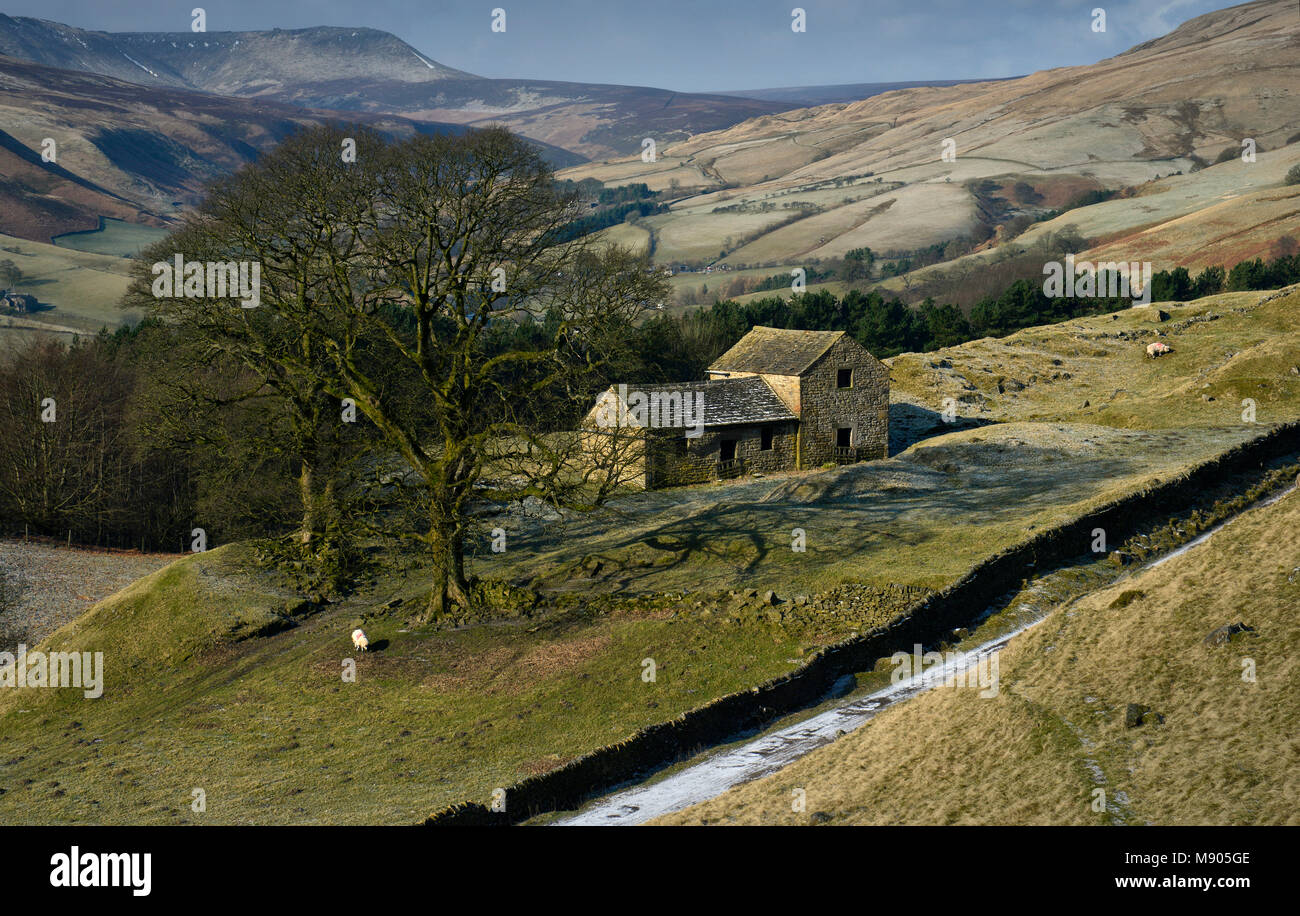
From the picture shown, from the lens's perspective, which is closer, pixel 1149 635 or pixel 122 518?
pixel 1149 635

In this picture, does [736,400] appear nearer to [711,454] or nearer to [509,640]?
[711,454]

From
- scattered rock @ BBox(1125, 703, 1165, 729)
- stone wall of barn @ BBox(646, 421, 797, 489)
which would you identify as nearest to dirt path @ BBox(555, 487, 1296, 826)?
scattered rock @ BBox(1125, 703, 1165, 729)

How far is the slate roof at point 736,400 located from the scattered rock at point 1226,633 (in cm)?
3847

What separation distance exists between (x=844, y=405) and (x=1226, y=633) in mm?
43765

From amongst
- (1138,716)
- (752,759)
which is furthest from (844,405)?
(1138,716)

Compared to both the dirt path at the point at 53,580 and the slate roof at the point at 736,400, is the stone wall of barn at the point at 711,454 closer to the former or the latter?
the slate roof at the point at 736,400

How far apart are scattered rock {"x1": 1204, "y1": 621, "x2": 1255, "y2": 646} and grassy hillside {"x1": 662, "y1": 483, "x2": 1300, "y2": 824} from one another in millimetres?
185

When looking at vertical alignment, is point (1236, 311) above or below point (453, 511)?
above

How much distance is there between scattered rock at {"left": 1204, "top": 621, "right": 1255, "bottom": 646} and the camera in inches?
914

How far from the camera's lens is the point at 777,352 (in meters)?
68.0

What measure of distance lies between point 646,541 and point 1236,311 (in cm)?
7697
